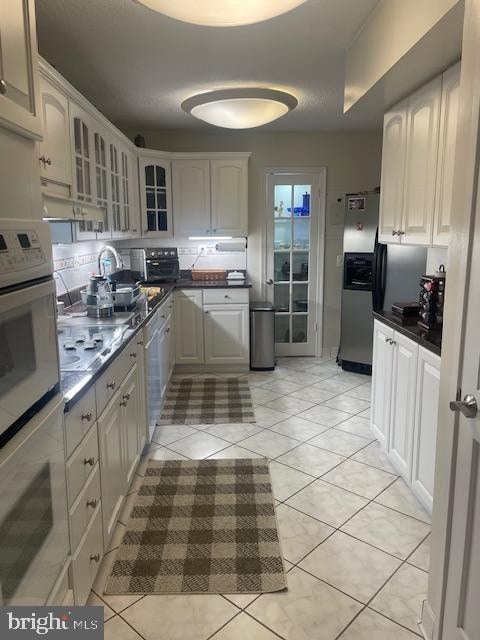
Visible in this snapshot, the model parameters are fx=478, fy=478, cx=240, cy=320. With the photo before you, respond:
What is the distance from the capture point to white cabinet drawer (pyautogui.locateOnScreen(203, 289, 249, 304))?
4852 mm

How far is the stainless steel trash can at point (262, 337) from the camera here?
4953 mm

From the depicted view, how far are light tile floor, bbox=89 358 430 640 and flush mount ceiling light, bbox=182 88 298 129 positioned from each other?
2297 mm

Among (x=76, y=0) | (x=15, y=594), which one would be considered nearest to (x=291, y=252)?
(x=76, y=0)

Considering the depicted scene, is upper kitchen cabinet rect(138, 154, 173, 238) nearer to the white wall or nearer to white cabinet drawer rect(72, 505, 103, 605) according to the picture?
the white wall

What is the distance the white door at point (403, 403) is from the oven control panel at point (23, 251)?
6.19ft

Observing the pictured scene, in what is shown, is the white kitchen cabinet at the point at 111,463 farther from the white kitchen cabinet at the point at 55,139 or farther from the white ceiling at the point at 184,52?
the white ceiling at the point at 184,52

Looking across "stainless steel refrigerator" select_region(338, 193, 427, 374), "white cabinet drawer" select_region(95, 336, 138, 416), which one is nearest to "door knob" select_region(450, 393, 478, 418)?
"white cabinet drawer" select_region(95, 336, 138, 416)

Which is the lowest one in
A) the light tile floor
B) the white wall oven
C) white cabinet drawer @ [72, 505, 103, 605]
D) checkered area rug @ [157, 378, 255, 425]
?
the light tile floor

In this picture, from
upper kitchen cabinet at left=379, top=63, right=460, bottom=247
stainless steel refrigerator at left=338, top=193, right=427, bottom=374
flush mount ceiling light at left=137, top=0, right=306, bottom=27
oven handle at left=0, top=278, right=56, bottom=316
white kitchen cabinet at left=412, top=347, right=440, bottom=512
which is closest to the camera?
oven handle at left=0, top=278, right=56, bottom=316

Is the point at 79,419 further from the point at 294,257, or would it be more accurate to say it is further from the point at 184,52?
the point at 294,257

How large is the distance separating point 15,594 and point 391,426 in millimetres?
2286

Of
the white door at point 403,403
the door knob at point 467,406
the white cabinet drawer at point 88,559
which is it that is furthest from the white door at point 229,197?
the door knob at point 467,406

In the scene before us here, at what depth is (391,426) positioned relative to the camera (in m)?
2.89

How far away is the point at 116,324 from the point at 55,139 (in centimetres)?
107
